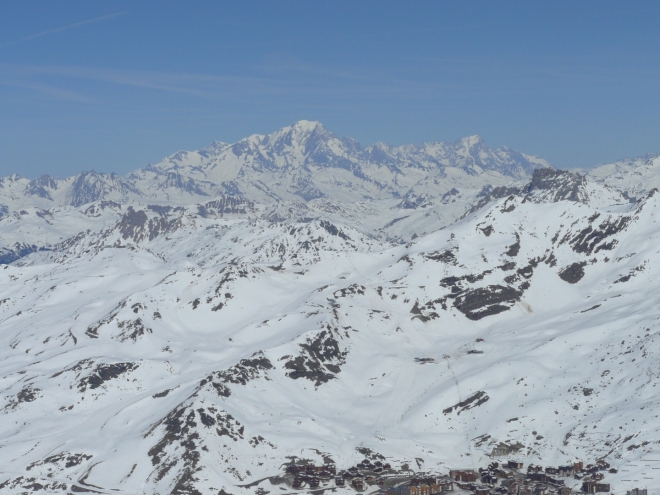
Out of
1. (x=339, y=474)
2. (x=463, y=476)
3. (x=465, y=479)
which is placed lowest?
(x=339, y=474)

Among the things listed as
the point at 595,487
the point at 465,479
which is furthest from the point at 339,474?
the point at 595,487

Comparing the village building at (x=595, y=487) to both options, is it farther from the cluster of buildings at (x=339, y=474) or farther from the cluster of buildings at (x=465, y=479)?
the cluster of buildings at (x=339, y=474)

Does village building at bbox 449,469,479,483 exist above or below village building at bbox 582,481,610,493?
above

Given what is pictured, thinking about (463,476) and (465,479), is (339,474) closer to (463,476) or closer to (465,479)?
(463,476)

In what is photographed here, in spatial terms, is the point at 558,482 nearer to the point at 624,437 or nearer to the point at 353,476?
the point at 624,437

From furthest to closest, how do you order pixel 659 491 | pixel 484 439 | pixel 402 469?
1. pixel 484 439
2. pixel 402 469
3. pixel 659 491

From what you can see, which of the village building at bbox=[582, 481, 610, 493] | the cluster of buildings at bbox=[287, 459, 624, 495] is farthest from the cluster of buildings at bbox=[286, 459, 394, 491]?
the village building at bbox=[582, 481, 610, 493]

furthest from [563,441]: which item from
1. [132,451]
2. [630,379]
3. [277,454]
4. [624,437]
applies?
[132,451]

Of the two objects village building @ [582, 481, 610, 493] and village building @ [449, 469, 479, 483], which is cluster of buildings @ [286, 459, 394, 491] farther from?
village building @ [582, 481, 610, 493]

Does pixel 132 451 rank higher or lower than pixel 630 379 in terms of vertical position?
lower

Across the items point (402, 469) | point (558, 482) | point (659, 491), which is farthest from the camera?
point (402, 469)

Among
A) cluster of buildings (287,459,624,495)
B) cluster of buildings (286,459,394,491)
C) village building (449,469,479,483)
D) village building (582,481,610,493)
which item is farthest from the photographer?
cluster of buildings (286,459,394,491)
